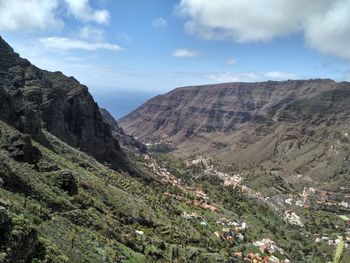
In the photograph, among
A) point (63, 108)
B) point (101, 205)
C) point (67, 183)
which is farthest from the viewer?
point (63, 108)

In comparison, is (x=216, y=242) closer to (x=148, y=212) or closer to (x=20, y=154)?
(x=148, y=212)

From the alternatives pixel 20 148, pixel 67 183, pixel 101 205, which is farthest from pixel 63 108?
pixel 67 183

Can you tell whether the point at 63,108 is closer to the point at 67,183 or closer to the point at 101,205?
the point at 101,205

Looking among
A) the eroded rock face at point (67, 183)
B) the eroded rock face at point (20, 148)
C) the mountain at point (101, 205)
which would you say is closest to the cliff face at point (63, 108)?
the mountain at point (101, 205)

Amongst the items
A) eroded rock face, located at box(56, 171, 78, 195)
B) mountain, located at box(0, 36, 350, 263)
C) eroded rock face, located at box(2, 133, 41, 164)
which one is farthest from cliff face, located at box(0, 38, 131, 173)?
eroded rock face, located at box(56, 171, 78, 195)

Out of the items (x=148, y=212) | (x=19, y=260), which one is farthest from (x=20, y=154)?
(x=148, y=212)

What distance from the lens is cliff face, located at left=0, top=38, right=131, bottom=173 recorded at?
11075 cm

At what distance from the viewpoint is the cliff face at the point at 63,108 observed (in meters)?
111

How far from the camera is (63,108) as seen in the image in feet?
380

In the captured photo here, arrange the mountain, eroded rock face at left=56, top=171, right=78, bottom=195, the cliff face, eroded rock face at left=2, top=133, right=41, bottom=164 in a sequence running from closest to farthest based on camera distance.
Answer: the mountain < eroded rock face at left=2, top=133, right=41, bottom=164 < eroded rock face at left=56, top=171, right=78, bottom=195 < the cliff face

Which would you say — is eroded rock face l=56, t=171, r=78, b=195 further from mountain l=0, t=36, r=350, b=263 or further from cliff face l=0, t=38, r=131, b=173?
cliff face l=0, t=38, r=131, b=173

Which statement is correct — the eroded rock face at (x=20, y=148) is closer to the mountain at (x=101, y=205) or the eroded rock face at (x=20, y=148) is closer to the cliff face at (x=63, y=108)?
the mountain at (x=101, y=205)

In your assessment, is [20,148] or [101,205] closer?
[20,148]

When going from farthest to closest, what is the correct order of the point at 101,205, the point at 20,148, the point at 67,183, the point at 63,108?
the point at 63,108
the point at 101,205
the point at 67,183
the point at 20,148
